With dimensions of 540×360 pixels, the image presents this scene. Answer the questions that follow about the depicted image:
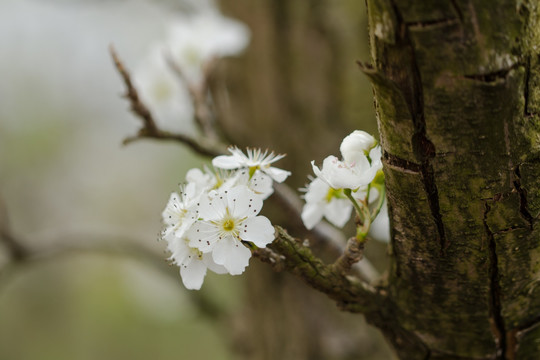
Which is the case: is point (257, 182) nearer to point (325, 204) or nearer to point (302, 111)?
point (325, 204)

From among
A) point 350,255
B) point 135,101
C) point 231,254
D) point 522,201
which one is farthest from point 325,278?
point 135,101

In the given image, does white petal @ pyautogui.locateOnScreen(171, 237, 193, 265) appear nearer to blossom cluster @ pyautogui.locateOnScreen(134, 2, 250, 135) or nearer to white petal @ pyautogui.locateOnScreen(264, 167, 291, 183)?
white petal @ pyautogui.locateOnScreen(264, 167, 291, 183)

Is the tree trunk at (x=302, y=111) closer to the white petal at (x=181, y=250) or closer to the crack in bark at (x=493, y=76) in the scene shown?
the white petal at (x=181, y=250)

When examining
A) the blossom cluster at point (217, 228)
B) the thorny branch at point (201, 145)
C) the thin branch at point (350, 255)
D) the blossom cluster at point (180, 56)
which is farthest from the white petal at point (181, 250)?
the blossom cluster at point (180, 56)

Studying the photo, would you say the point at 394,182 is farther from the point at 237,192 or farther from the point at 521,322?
the point at 521,322

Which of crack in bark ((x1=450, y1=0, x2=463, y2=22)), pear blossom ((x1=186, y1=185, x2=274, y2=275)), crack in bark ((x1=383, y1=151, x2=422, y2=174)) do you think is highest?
crack in bark ((x1=450, y1=0, x2=463, y2=22))

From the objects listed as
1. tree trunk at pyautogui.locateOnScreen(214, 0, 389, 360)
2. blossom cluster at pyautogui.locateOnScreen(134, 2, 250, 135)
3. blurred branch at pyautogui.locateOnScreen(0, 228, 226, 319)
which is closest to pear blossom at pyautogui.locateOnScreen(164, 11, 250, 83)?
blossom cluster at pyautogui.locateOnScreen(134, 2, 250, 135)

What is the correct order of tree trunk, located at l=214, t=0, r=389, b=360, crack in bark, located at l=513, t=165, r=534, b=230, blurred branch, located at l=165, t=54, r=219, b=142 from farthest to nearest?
tree trunk, located at l=214, t=0, r=389, b=360
blurred branch, located at l=165, t=54, r=219, b=142
crack in bark, located at l=513, t=165, r=534, b=230
